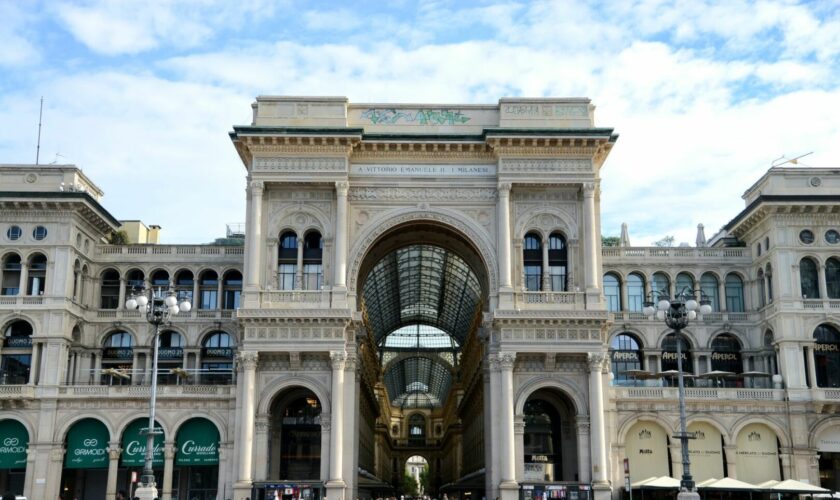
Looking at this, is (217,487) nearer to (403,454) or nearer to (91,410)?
(91,410)

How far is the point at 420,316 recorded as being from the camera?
116 m

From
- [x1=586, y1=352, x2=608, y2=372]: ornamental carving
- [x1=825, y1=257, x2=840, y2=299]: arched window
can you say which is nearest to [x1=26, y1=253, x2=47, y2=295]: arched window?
[x1=586, y1=352, x2=608, y2=372]: ornamental carving

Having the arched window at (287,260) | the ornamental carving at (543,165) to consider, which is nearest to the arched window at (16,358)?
the arched window at (287,260)

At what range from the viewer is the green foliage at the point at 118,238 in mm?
68062

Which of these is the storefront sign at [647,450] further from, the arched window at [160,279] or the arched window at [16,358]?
the arched window at [16,358]

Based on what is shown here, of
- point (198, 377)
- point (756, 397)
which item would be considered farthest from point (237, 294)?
point (756, 397)

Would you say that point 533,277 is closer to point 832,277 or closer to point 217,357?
point 832,277

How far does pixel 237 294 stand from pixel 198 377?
6361 mm

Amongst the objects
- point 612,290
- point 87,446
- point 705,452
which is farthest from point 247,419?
point 705,452

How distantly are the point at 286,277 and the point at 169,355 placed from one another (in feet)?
41.1

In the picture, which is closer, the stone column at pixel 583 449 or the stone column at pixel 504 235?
the stone column at pixel 583 449

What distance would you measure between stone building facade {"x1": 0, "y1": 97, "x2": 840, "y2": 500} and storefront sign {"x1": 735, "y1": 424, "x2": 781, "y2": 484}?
0.41 feet

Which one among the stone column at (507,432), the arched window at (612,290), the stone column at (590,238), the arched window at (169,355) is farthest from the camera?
the arched window at (612,290)

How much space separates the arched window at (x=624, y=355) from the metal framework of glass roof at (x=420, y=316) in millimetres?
13119
